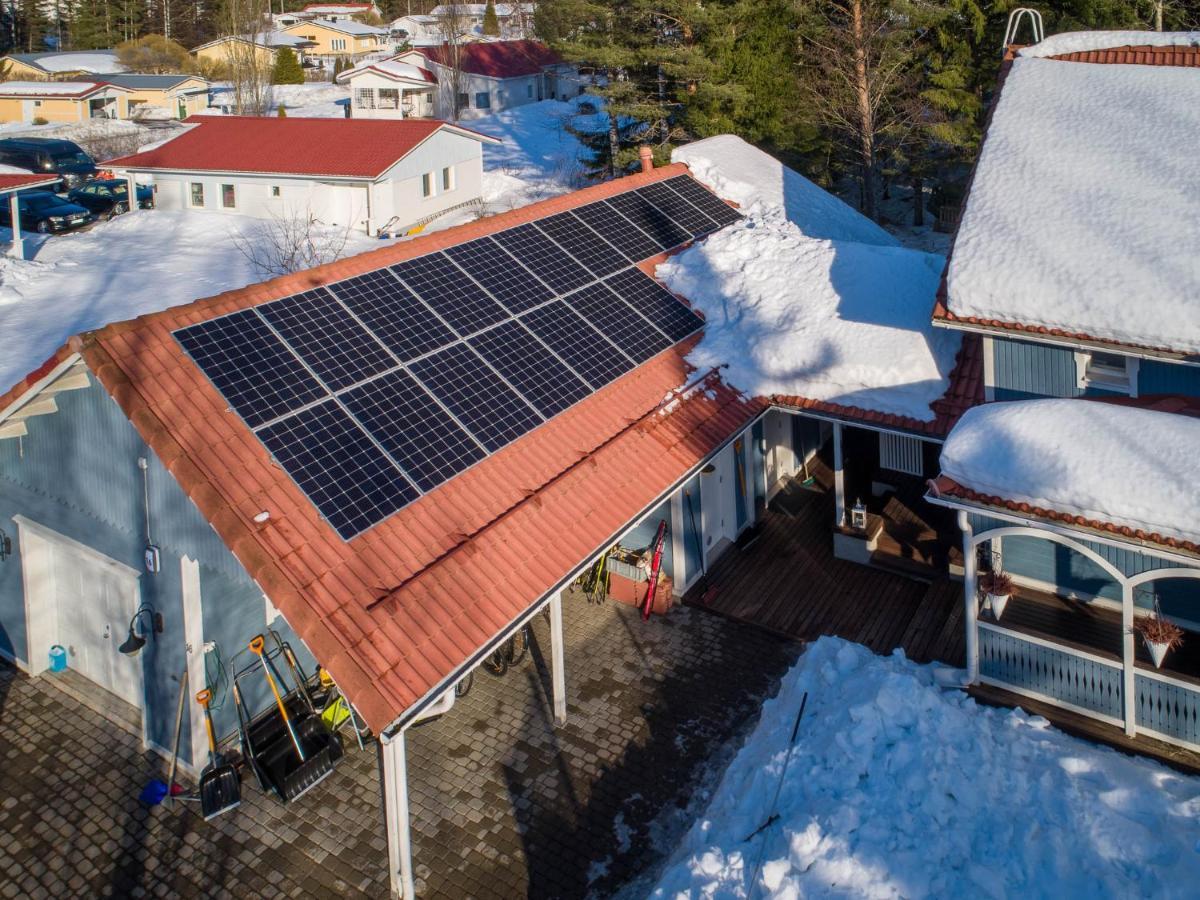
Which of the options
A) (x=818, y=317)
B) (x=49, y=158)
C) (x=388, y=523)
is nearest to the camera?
(x=388, y=523)

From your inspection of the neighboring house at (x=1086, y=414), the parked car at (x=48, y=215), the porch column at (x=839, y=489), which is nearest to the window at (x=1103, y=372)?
the neighboring house at (x=1086, y=414)

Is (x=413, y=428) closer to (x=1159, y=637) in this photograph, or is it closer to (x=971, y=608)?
(x=971, y=608)

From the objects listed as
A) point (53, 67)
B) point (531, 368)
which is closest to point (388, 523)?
point (531, 368)

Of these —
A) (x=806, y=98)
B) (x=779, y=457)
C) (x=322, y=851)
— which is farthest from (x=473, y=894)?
(x=806, y=98)

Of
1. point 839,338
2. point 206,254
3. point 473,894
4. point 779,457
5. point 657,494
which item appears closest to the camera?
point 473,894

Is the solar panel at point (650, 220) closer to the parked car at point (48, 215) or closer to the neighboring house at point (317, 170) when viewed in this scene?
the neighboring house at point (317, 170)

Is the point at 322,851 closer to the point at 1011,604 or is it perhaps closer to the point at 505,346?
the point at 505,346
